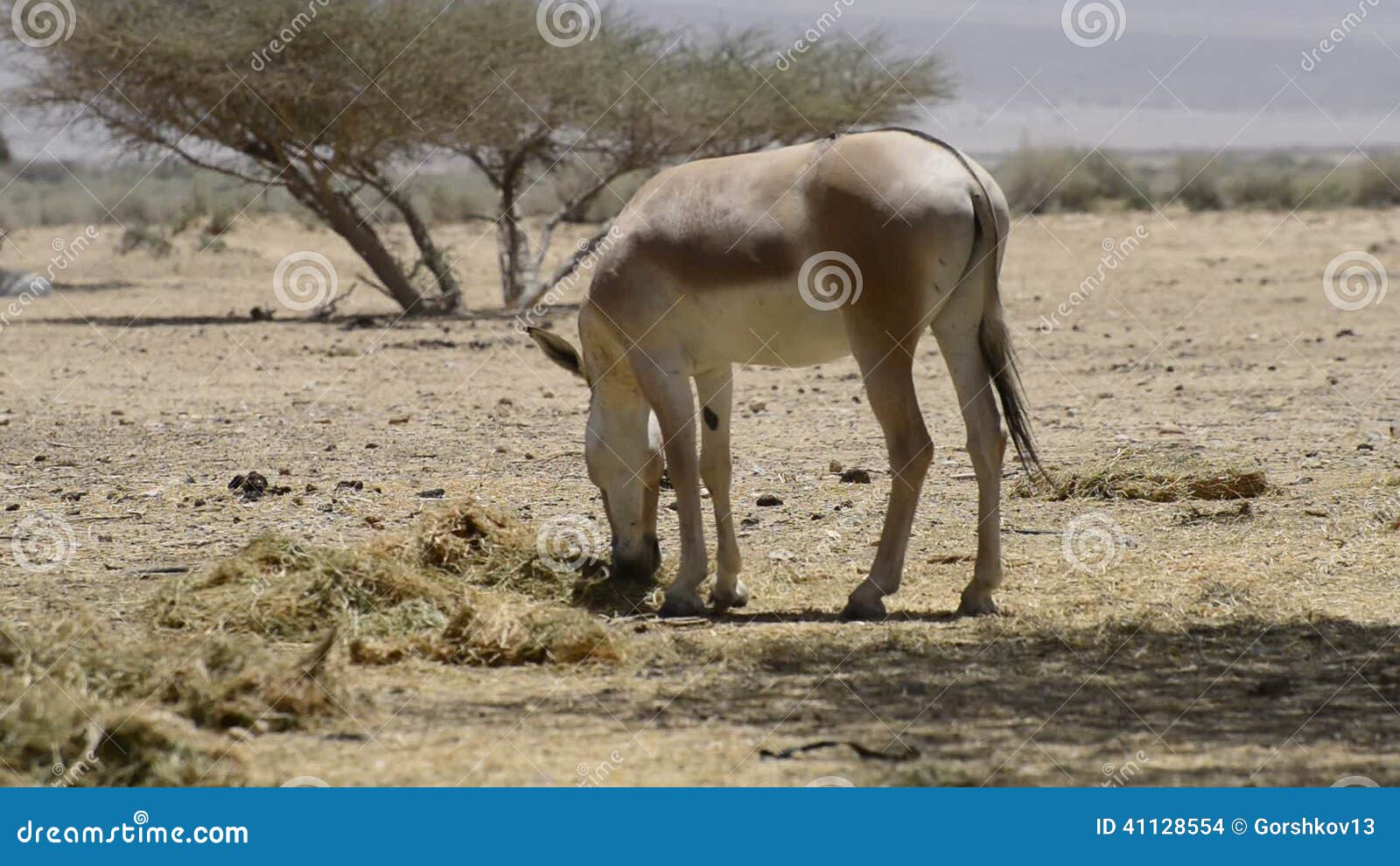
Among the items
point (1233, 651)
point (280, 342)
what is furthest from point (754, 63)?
point (1233, 651)

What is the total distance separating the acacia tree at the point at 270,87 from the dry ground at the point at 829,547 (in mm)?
3435

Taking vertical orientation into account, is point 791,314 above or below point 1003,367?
above

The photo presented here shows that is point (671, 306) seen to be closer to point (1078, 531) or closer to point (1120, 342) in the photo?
point (1078, 531)

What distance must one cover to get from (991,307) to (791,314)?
866 mm

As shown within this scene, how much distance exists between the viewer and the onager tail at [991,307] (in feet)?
21.7

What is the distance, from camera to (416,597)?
6480 millimetres

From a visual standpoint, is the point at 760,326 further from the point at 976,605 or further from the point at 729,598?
the point at 976,605

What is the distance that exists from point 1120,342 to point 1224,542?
29.9 ft

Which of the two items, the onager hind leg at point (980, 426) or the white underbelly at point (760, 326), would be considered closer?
the white underbelly at point (760, 326)

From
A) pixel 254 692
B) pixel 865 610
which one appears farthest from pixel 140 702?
pixel 865 610

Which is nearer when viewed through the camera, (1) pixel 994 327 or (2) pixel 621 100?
(1) pixel 994 327

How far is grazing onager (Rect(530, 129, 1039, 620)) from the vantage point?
6457mm

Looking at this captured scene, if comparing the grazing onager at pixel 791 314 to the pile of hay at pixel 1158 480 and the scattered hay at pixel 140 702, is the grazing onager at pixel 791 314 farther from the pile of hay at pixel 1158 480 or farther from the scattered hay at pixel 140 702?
the pile of hay at pixel 1158 480

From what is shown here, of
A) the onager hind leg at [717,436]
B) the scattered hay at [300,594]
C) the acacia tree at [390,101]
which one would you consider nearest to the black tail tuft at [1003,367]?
the onager hind leg at [717,436]
